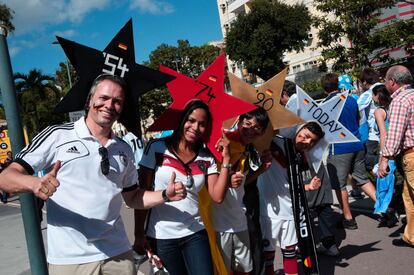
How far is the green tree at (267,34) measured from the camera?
3859 centimetres

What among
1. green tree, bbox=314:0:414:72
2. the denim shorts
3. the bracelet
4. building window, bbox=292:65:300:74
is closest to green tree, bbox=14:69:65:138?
green tree, bbox=314:0:414:72

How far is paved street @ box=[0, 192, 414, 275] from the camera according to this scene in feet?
13.7

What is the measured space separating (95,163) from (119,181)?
212mm

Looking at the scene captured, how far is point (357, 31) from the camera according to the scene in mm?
15242

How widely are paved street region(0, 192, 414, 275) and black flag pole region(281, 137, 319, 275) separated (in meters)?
0.78

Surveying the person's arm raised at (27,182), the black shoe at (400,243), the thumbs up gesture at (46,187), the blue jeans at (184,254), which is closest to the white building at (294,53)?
the black shoe at (400,243)

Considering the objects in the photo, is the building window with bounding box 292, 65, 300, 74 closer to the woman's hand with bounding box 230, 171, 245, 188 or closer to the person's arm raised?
the woman's hand with bounding box 230, 171, 245, 188

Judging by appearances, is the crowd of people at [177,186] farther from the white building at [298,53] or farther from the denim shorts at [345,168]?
the white building at [298,53]

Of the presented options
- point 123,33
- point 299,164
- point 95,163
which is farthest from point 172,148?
point 299,164

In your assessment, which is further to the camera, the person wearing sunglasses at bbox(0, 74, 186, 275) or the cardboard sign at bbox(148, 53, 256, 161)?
the cardboard sign at bbox(148, 53, 256, 161)

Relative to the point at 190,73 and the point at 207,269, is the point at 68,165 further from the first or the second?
the point at 190,73

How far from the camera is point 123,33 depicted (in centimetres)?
293

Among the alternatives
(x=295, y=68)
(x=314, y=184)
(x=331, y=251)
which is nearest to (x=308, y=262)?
(x=314, y=184)

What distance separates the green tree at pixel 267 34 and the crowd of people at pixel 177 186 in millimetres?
35497
